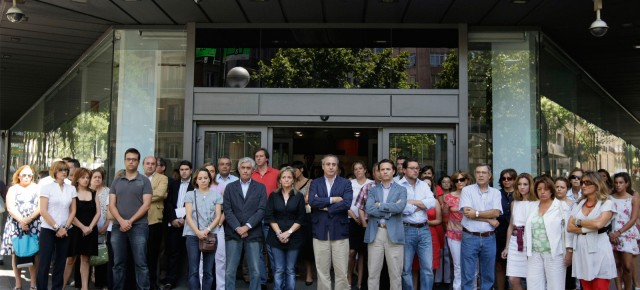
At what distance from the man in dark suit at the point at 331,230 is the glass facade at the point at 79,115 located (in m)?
4.82

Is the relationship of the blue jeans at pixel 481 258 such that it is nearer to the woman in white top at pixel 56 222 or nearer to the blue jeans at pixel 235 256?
the blue jeans at pixel 235 256

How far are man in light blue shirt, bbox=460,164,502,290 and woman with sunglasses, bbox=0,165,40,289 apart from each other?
5.57m

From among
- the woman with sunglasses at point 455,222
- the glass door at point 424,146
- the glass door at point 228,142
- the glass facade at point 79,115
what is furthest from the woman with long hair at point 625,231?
the glass facade at point 79,115

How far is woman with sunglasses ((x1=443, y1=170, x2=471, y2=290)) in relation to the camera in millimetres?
7820

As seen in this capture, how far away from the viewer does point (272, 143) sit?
10.2 m

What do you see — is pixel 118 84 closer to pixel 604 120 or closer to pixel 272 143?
pixel 272 143

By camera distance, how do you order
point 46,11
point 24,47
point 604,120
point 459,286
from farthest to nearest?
point 604,120 → point 24,47 → point 46,11 → point 459,286

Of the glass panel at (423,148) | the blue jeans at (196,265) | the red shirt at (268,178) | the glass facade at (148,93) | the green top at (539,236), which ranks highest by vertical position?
the glass facade at (148,93)

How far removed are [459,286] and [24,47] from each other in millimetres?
9961

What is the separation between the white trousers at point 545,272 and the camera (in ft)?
21.4

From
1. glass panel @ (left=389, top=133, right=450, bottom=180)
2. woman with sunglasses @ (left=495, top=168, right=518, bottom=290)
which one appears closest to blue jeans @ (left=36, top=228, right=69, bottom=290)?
glass panel @ (left=389, top=133, right=450, bottom=180)

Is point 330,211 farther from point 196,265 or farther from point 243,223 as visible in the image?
point 196,265

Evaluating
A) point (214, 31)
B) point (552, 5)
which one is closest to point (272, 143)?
point (214, 31)

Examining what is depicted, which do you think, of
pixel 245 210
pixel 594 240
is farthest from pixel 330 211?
pixel 594 240
